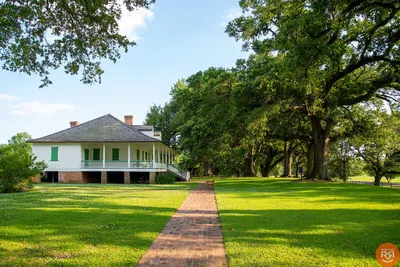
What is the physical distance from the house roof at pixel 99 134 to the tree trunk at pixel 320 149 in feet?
46.5

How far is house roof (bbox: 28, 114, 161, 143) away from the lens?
1180 inches

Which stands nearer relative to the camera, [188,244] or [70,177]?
[188,244]

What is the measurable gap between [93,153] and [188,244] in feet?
90.4

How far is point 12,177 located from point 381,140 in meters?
30.6

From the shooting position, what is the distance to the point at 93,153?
3209 cm

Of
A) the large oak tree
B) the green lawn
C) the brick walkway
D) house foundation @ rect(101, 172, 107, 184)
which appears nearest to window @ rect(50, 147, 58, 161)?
house foundation @ rect(101, 172, 107, 184)

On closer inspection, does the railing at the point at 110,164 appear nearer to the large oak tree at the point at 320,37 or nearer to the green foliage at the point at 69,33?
the large oak tree at the point at 320,37

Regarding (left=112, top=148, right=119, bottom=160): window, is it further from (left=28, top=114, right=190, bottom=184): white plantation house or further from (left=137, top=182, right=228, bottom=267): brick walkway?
(left=137, top=182, right=228, bottom=267): brick walkway

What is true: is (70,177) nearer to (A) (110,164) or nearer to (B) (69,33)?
(A) (110,164)

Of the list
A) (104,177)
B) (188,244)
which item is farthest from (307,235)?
(104,177)

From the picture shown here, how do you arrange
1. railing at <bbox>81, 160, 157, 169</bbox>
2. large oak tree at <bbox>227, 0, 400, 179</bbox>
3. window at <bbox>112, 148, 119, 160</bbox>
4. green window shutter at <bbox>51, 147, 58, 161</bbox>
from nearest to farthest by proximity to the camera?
large oak tree at <bbox>227, 0, 400, 179</bbox>
railing at <bbox>81, 160, 157, 169</bbox>
green window shutter at <bbox>51, 147, 58, 161</bbox>
window at <bbox>112, 148, 119, 160</bbox>

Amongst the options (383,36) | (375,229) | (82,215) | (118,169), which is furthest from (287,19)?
(118,169)

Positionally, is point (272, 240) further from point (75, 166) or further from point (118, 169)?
point (75, 166)

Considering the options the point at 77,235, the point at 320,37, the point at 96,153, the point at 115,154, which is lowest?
the point at 77,235
